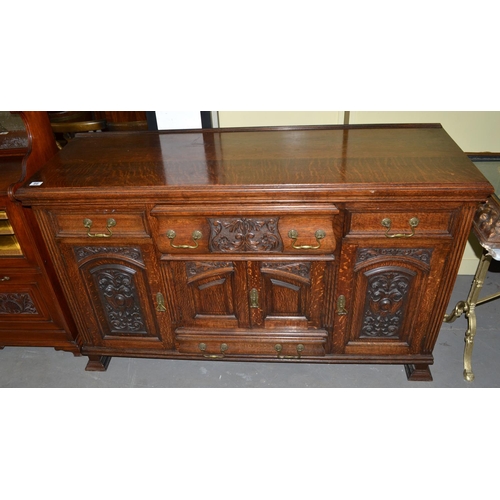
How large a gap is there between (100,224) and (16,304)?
2.92ft

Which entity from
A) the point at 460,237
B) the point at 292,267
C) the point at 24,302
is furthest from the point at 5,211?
the point at 460,237

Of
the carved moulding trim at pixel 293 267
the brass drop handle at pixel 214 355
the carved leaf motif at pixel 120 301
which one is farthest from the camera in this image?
the brass drop handle at pixel 214 355

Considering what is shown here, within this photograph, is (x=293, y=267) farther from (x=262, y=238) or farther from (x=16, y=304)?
(x=16, y=304)

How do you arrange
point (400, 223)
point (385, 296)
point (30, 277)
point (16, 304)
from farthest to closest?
point (16, 304) → point (30, 277) → point (385, 296) → point (400, 223)

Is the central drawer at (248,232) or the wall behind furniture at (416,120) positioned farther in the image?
the wall behind furniture at (416,120)

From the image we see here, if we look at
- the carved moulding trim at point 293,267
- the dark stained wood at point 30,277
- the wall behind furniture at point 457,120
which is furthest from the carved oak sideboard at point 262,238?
the wall behind furniture at point 457,120

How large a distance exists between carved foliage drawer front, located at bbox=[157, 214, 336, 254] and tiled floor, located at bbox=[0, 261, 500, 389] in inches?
34.4

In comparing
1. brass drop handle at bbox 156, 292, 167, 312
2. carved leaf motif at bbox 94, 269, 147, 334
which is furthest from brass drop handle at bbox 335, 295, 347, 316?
carved leaf motif at bbox 94, 269, 147, 334

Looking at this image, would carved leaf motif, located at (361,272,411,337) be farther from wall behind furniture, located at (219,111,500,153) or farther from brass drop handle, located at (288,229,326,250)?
wall behind furniture, located at (219,111,500,153)

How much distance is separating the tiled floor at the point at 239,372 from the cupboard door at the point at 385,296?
0.25 m

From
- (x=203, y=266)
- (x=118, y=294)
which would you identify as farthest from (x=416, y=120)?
(x=118, y=294)

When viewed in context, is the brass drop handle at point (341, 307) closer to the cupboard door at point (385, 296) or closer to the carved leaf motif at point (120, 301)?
the cupboard door at point (385, 296)

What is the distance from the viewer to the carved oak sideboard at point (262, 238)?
5.53ft

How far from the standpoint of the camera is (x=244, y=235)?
A: 178 cm
